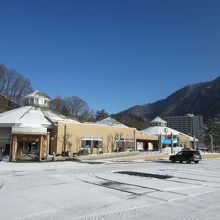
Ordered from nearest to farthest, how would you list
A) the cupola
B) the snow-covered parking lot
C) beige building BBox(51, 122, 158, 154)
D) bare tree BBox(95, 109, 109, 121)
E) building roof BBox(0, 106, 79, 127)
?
the snow-covered parking lot → building roof BBox(0, 106, 79, 127) → beige building BBox(51, 122, 158, 154) → the cupola → bare tree BBox(95, 109, 109, 121)

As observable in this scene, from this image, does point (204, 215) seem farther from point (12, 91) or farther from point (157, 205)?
point (12, 91)

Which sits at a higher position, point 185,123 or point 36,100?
point 185,123

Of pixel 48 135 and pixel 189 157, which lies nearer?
pixel 189 157

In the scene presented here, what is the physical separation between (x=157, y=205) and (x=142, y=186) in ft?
15.3

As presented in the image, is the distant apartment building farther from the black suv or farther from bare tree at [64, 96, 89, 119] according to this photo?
the black suv

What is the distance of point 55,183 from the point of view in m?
16.9

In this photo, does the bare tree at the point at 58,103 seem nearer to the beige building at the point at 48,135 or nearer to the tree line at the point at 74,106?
the tree line at the point at 74,106

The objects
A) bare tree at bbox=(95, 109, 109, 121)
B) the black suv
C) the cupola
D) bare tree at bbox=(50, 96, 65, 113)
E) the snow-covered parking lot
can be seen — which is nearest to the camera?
the snow-covered parking lot

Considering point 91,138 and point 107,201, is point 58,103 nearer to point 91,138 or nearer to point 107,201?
point 91,138

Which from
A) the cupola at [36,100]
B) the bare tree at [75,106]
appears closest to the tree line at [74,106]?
the bare tree at [75,106]

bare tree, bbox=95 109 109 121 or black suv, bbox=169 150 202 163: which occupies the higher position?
bare tree, bbox=95 109 109 121

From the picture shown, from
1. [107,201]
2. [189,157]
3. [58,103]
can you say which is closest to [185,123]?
[58,103]

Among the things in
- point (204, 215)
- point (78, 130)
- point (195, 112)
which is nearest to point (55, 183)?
point (204, 215)

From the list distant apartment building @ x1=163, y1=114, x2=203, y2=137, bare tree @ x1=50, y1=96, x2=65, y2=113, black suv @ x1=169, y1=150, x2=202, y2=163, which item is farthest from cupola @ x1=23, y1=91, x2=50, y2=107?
distant apartment building @ x1=163, y1=114, x2=203, y2=137
